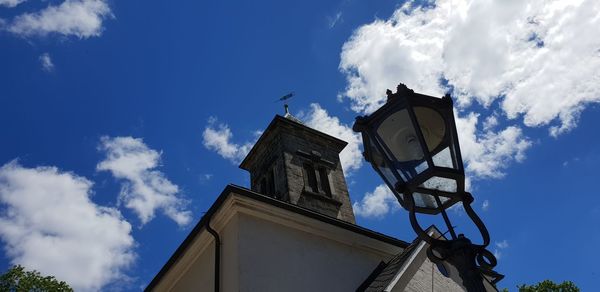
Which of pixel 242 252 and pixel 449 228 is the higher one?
pixel 242 252

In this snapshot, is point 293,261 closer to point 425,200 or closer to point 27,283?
point 425,200

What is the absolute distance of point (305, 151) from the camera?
14625mm

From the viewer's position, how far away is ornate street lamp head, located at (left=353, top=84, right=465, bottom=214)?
3.20 metres

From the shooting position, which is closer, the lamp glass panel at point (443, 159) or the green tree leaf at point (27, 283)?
the lamp glass panel at point (443, 159)

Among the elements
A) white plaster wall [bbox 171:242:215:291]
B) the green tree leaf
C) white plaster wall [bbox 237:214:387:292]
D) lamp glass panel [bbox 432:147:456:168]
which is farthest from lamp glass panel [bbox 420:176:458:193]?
the green tree leaf

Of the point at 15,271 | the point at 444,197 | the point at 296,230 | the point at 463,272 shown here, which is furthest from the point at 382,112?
the point at 15,271

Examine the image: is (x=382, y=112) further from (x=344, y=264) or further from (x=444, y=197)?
(x=344, y=264)

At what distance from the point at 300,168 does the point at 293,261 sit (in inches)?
221

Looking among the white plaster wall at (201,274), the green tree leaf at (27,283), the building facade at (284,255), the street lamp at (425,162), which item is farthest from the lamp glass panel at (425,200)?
the green tree leaf at (27,283)

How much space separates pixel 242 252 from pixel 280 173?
5.84m

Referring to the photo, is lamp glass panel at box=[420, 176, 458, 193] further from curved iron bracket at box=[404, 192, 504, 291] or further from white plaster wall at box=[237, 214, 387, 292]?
white plaster wall at box=[237, 214, 387, 292]

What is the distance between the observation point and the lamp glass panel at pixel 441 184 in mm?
3234

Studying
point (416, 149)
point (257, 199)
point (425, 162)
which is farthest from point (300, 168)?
point (425, 162)

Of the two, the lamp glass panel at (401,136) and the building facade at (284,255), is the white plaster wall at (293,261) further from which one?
the lamp glass panel at (401,136)
